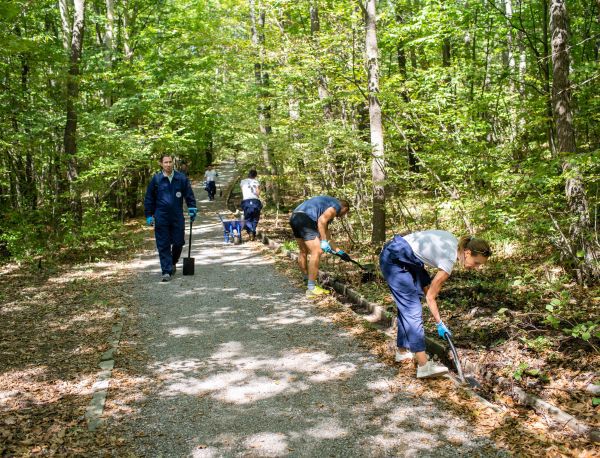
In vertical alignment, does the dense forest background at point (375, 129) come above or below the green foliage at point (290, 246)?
above

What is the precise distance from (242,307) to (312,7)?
29.4 feet

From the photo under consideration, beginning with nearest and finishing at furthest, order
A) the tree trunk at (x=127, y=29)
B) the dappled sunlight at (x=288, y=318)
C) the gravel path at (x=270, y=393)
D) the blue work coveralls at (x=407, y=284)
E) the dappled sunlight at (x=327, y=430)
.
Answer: the gravel path at (x=270, y=393), the dappled sunlight at (x=327, y=430), the blue work coveralls at (x=407, y=284), the dappled sunlight at (x=288, y=318), the tree trunk at (x=127, y=29)

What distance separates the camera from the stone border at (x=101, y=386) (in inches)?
150

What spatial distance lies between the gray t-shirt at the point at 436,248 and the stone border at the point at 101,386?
3.11m

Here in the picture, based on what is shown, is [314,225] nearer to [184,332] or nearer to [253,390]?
[184,332]

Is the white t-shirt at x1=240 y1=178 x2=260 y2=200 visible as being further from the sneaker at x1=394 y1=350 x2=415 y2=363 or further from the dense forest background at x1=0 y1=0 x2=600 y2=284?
the sneaker at x1=394 y1=350 x2=415 y2=363

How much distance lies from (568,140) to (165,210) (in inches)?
268

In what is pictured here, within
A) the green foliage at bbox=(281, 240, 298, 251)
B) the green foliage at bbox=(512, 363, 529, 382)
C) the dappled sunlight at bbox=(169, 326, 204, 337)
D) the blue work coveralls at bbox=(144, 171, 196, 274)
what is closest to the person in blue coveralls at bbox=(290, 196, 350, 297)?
the dappled sunlight at bbox=(169, 326, 204, 337)

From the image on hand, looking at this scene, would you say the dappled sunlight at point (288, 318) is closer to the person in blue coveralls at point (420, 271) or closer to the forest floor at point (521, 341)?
the forest floor at point (521, 341)

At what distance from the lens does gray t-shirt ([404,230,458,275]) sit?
4152 millimetres

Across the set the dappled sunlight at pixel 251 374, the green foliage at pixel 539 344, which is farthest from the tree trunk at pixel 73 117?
the green foliage at pixel 539 344

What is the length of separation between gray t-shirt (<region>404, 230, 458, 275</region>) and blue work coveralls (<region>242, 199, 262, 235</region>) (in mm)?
8576

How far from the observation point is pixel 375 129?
9.09 metres

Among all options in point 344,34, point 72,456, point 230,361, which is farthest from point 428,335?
point 344,34
